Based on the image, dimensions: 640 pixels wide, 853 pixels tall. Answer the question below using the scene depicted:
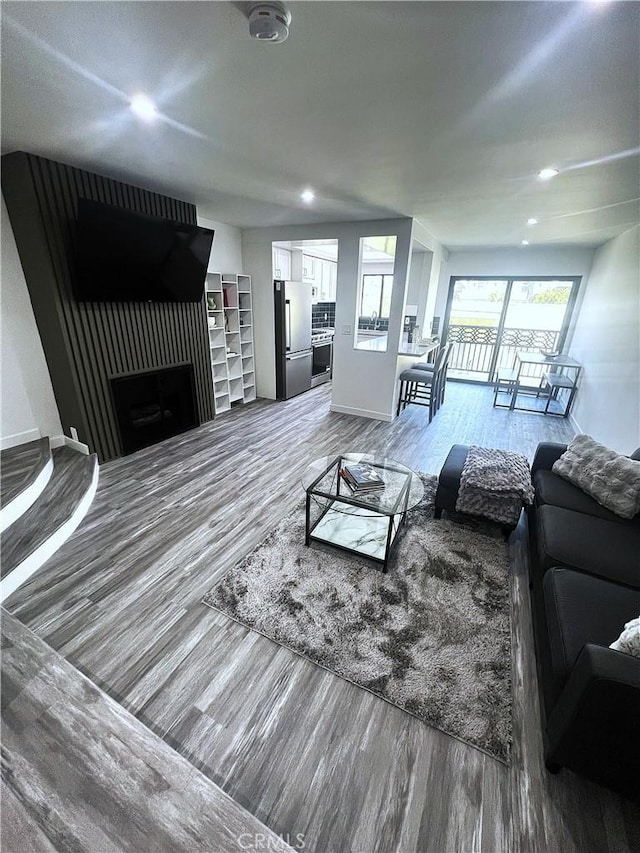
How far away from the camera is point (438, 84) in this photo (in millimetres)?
1480

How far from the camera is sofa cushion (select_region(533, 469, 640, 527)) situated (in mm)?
2025

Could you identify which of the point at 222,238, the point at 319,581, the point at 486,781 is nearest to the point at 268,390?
the point at 222,238

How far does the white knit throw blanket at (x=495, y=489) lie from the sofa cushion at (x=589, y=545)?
0.81 feet

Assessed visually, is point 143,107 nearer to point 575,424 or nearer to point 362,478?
point 362,478

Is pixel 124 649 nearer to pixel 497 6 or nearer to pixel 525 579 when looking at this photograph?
pixel 525 579

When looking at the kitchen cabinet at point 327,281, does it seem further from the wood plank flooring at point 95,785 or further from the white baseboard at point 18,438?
the wood plank flooring at point 95,785

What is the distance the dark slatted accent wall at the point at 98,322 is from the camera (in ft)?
8.93

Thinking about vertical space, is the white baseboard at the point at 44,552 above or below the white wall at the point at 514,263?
below

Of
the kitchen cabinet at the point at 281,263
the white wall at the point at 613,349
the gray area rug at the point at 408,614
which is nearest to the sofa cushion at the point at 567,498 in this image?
the gray area rug at the point at 408,614

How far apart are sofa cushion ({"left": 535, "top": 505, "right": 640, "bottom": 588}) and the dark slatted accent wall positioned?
3.76 m

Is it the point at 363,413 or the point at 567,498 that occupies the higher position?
the point at 567,498

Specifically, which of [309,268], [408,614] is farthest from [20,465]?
[309,268]

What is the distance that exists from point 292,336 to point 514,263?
436 centimetres

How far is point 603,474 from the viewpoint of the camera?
2154mm
